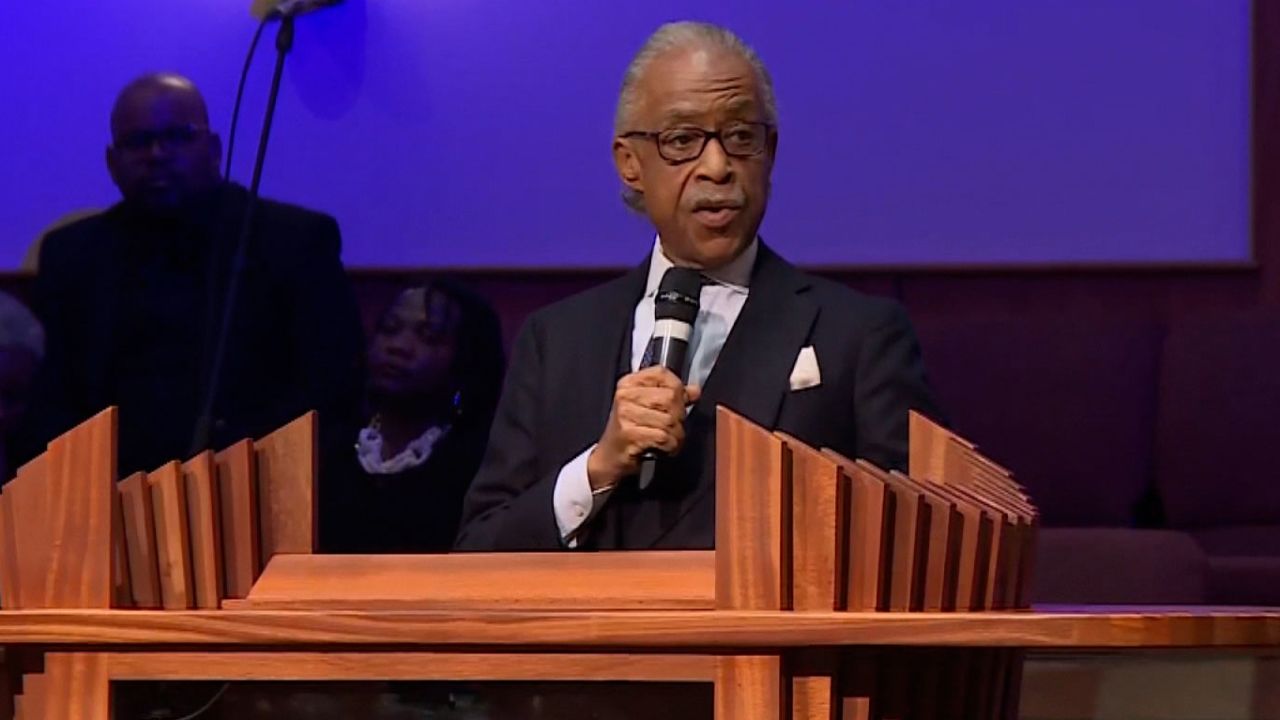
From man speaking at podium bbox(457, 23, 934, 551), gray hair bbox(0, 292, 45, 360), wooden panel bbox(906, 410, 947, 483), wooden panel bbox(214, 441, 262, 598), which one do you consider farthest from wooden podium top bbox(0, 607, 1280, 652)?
gray hair bbox(0, 292, 45, 360)

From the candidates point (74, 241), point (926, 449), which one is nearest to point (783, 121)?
point (74, 241)

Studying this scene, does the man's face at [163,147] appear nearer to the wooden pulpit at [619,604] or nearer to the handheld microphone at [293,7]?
the handheld microphone at [293,7]

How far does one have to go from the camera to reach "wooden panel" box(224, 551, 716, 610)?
1344 millimetres

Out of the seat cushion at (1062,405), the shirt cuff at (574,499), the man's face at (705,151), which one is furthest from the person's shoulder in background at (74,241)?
the shirt cuff at (574,499)

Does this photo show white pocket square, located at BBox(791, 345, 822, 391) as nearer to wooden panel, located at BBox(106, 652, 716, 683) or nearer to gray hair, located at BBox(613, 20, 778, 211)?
gray hair, located at BBox(613, 20, 778, 211)

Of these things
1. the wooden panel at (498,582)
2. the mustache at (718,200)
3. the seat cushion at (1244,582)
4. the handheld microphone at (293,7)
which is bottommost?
the wooden panel at (498,582)

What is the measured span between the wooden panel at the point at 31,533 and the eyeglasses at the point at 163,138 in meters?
2.66

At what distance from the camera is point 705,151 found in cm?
206

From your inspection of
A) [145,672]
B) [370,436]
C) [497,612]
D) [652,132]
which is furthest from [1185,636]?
[370,436]

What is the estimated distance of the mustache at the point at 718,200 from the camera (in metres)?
2.06

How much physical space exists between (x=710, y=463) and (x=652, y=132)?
336mm

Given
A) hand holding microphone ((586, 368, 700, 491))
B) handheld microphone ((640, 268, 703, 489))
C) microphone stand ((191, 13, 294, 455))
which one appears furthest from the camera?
microphone stand ((191, 13, 294, 455))

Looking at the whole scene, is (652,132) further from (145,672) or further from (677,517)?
(145,672)

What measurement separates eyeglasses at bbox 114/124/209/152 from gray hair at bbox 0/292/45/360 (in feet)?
1.20
